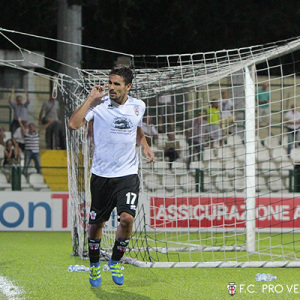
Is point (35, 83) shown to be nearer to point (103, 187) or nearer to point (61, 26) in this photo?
point (61, 26)

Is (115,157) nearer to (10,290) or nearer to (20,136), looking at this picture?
(10,290)

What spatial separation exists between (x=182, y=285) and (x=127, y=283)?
56cm

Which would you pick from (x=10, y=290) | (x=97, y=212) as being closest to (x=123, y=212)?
(x=97, y=212)

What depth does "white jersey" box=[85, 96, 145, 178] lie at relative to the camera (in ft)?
23.0

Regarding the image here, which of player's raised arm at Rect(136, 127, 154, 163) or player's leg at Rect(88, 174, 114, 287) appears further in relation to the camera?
player's raised arm at Rect(136, 127, 154, 163)

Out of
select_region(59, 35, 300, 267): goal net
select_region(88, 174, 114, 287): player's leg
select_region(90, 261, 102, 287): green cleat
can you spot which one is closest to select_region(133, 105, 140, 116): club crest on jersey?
select_region(88, 174, 114, 287): player's leg

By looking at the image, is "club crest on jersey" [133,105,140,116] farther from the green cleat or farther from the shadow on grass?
the shadow on grass

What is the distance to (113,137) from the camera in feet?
23.0

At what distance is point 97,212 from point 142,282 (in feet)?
3.16

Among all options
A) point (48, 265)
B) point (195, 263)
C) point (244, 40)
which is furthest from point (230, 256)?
point (244, 40)

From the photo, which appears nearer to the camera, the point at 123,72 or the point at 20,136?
the point at 123,72

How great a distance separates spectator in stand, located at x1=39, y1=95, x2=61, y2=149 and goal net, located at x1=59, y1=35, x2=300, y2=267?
112 inches

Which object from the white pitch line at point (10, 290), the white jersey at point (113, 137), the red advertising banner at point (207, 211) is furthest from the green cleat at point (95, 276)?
the red advertising banner at point (207, 211)

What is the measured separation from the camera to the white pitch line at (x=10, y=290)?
668 centimetres
